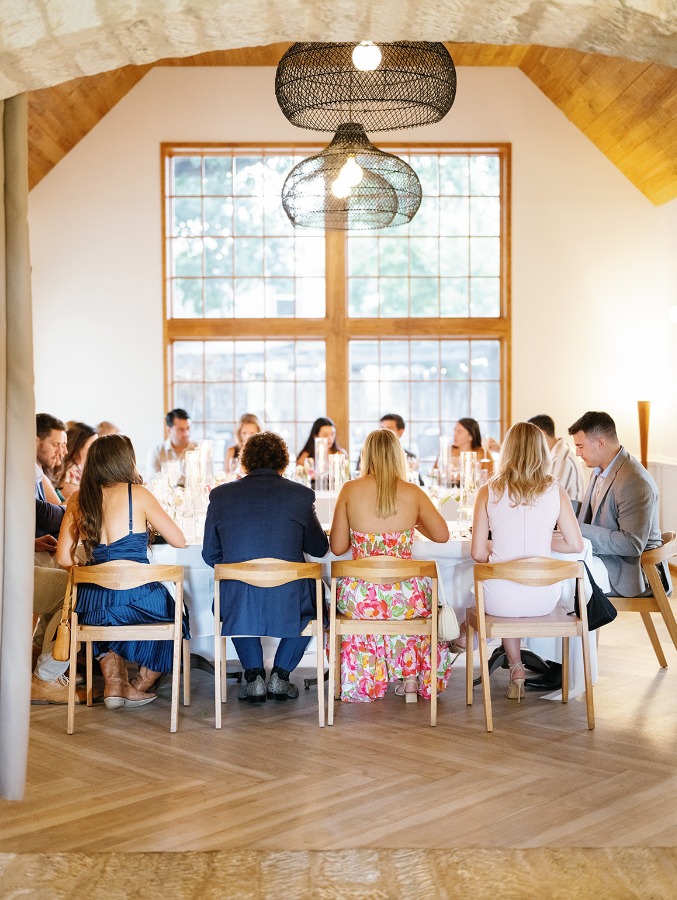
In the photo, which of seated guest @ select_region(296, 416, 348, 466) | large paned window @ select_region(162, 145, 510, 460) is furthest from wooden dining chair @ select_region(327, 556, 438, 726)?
large paned window @ select_region(162, 145, 510, 460)

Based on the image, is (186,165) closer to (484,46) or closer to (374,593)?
(484,46)

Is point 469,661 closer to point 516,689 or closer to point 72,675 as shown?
point 516,689

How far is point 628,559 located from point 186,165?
663 cm

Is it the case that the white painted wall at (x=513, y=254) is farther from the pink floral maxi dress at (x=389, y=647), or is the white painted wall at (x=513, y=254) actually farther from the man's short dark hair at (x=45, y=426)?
the pink floral maxi dress at (x=389, y=647)

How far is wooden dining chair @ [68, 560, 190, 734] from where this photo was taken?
4.42 m

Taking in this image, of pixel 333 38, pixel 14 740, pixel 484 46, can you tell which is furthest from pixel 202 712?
pixel 484 46

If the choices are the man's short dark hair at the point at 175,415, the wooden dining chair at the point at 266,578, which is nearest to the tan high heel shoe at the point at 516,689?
the wooden dining chair at the point at 266,578

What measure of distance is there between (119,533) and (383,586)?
4.18 ft

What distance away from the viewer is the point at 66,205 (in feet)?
32.7

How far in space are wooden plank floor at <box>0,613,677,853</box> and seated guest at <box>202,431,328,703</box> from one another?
0.27m

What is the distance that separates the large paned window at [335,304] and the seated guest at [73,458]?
3.50 m

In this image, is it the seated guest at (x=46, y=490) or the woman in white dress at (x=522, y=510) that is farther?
the seated guest at (x=46, y=490)

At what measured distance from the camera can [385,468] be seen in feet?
15.8

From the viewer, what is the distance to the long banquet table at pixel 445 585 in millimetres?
5004
